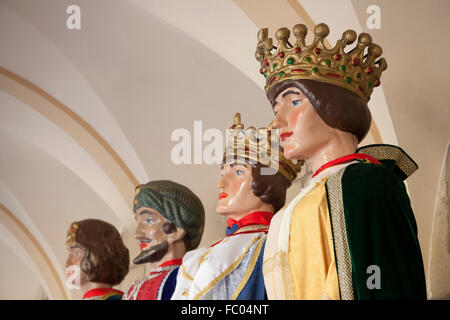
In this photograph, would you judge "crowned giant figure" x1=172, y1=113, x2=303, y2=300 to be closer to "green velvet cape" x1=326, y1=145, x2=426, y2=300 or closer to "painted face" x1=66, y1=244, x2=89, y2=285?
"green velvet cape" x1=326, y1=145, x2=426, y2=300

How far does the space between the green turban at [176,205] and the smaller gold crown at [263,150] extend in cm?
87

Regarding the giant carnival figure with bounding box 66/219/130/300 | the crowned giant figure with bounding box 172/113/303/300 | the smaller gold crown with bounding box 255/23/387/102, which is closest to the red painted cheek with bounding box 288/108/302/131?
the smaller gold crown with bounding box 255/23/387/102

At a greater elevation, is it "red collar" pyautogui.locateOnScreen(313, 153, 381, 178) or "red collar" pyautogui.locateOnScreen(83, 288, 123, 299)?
"red collar" pyautogui.locateOnScreen(313, 153, 381, 178)

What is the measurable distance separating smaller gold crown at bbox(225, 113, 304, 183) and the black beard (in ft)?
3.30

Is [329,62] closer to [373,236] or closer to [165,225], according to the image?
[373,236]

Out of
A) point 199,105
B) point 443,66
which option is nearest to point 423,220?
point 443,66

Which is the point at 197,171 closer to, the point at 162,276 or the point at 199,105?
the point at 199,105

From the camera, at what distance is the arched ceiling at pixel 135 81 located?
5495 mm

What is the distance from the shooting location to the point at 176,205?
14.9 ft

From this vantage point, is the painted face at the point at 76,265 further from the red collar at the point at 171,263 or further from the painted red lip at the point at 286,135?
the painted red lip at the point at 286,135

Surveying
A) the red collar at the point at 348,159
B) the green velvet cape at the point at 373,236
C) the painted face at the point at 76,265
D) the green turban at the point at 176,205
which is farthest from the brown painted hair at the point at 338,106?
the painted face at the point at 76,265

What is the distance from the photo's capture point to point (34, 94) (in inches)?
290

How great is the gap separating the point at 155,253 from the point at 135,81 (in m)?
2.65

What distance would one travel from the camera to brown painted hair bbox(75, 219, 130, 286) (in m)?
4.94
